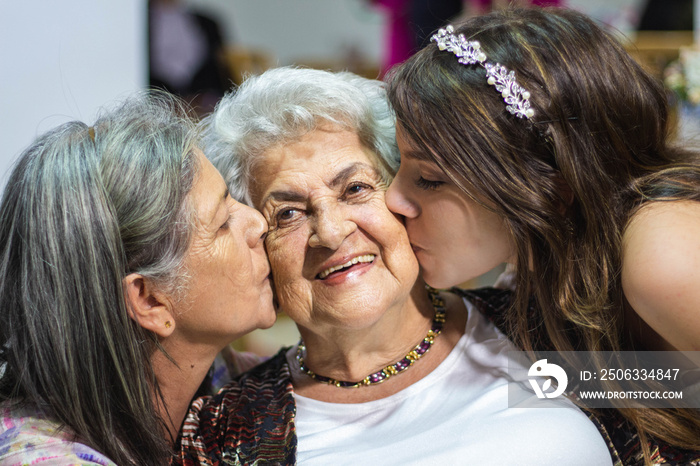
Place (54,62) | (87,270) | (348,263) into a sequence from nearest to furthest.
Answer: (87,270) → (348,263) → (54,62)

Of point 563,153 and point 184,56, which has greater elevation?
point 563,153

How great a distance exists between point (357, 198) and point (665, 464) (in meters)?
1.09

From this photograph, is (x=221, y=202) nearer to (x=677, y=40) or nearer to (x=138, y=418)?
(x=138, y=418)

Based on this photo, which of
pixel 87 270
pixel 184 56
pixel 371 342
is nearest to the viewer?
pixel 87 270

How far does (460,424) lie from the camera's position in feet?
5.85

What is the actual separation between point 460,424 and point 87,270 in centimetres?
103

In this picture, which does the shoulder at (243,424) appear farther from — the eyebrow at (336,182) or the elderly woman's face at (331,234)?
the eyebrow at (336,182)

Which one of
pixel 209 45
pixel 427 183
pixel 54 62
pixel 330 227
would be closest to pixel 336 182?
Answer: pixel 330 227

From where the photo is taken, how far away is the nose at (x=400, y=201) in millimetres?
1931

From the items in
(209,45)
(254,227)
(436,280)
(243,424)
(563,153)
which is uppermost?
(563,153)

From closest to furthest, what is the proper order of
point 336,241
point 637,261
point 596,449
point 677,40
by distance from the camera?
point 637,261 → point 596,449 → point 336,241 → point 677,40

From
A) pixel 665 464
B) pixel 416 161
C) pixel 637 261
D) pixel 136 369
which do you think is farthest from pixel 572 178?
pixel 136 369

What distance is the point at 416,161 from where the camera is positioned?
1.86 meters

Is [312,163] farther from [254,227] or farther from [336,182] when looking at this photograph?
[254,227]
